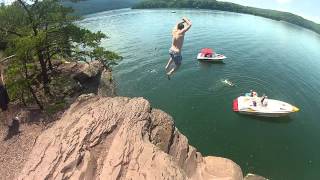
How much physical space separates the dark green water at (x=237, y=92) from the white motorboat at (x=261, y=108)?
826mm

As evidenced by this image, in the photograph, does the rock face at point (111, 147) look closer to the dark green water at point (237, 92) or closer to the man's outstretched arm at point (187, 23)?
the man's outstretched arm at point (187, 23)

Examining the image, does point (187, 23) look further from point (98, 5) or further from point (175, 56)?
point (98, 5)

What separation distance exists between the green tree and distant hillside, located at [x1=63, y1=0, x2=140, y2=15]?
4119 inches

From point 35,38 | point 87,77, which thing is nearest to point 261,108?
point 87,77

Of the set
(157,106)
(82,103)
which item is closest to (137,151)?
(82,103)

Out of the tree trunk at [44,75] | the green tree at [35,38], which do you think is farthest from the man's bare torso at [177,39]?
the tree trunk at [44,75]

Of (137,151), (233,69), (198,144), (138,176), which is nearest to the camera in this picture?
(138,176)

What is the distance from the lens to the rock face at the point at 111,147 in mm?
12000

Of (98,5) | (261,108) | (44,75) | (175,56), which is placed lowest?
(261,108)

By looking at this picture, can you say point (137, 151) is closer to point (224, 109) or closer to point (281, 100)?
point (224, 109)

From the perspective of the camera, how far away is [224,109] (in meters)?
39.0

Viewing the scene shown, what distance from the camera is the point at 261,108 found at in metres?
38.1

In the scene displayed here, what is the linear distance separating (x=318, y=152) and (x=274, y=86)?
15.8 metres

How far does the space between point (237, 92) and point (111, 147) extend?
106 feet
